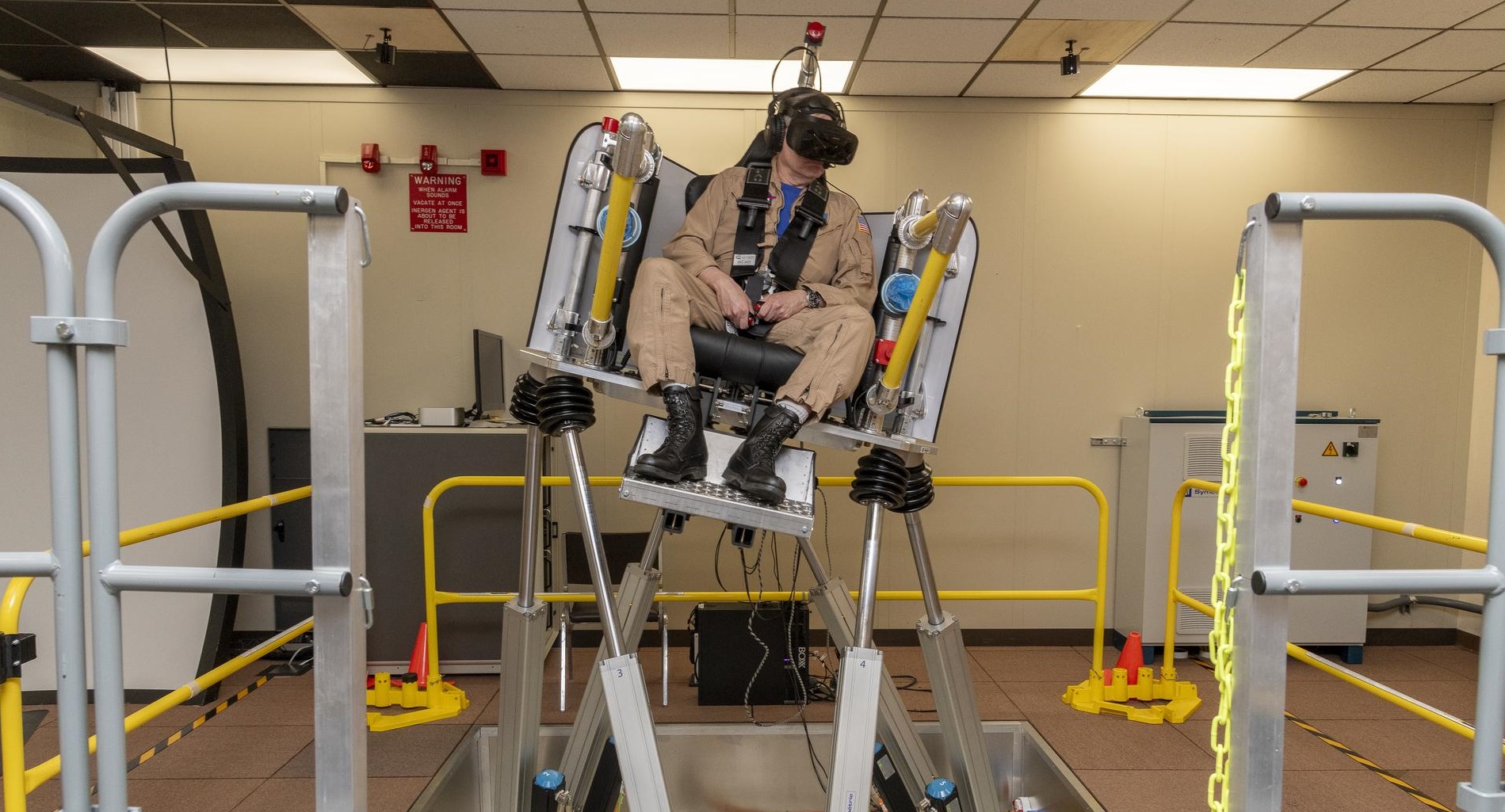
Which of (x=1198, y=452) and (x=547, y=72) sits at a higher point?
(x=547, y=72)

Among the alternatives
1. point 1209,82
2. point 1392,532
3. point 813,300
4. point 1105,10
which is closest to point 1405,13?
point 1209,82

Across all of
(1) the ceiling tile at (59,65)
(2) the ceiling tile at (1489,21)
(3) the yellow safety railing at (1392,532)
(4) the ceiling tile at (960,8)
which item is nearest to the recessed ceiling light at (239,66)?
(1) the ceiling tile at (59,65)

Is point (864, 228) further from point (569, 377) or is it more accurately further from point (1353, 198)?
point (1353, 198)

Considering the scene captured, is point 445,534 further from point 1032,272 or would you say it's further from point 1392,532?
point 1392,532

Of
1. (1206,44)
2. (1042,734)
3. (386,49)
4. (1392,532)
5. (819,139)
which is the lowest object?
(1042,734)

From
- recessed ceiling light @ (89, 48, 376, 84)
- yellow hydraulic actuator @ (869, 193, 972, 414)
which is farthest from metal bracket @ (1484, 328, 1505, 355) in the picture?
recessed ceiling light @ (89, 48, 376, 84)

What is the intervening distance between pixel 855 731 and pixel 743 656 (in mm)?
2015

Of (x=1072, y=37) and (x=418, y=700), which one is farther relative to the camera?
(x=1072, y=37)

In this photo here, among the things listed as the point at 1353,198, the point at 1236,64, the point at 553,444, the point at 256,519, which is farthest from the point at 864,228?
the point at 256,519

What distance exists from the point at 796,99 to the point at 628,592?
164 centimetres

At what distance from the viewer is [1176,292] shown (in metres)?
4.76

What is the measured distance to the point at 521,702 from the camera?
8.13 ft

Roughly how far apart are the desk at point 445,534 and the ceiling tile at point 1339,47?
403 cm

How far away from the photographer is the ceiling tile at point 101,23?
11.8 ft
